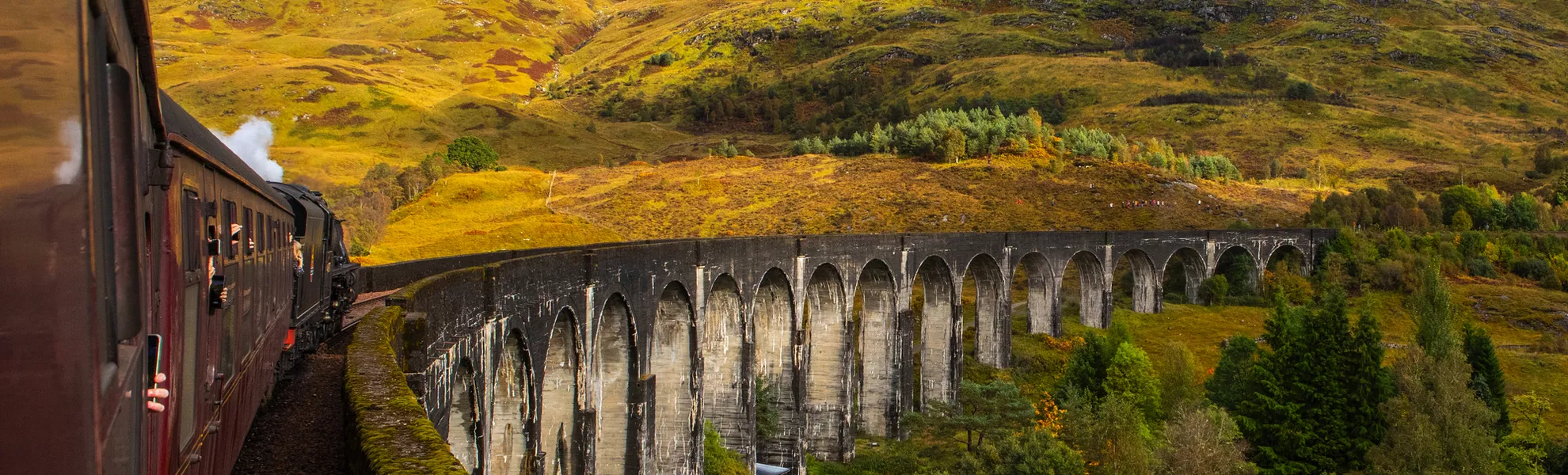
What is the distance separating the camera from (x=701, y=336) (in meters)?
23.8

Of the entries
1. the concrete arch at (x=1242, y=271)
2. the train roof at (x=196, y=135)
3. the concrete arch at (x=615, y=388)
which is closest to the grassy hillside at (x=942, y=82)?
the concrete arch at (x=1242, y=271)

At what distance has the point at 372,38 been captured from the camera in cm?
19512

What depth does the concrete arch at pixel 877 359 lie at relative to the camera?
117ft

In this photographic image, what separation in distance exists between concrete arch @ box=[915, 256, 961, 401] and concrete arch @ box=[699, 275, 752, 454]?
45.2 feet

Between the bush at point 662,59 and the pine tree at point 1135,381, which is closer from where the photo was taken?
the pine tree at point 1135,381

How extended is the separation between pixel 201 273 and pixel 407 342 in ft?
15.3

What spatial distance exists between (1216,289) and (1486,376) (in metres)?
19.0

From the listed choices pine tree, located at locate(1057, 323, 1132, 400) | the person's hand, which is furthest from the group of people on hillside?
the person's hand

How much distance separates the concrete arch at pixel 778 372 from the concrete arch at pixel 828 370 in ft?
4.94

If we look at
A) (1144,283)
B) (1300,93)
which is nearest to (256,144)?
(1144,283)

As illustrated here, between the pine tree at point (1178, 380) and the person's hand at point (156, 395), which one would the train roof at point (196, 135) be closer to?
the person's hand at point (156, 395)

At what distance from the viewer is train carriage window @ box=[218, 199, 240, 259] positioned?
6.52m

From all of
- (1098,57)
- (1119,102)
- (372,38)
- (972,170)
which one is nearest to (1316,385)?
(972,170)

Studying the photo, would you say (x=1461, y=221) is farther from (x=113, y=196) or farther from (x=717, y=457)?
(x=113, y=196)
